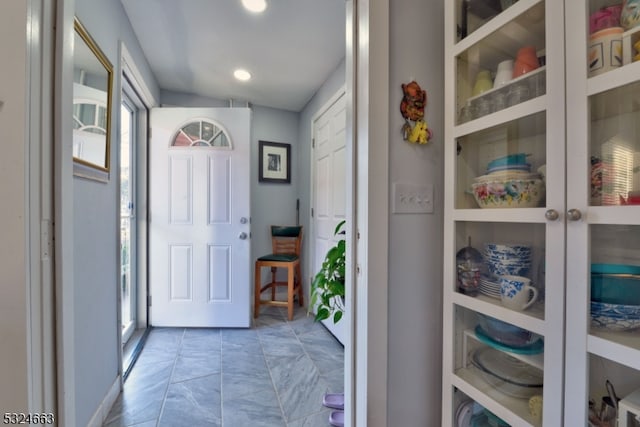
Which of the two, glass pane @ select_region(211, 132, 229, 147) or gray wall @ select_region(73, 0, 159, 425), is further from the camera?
glass pane @ select_region(211, 132, 229, 147)

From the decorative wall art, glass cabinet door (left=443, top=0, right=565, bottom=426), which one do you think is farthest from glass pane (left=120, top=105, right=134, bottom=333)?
glass cabinet door (left=443, top=0, right=565, bottom=426)

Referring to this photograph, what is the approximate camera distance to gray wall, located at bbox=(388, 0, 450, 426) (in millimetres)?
1064

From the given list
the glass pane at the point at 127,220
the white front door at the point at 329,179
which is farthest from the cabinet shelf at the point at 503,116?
the glass pane at the point at 127,220

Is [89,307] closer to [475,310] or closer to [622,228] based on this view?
[475,310]

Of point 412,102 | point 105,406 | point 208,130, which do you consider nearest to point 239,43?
point 208,130

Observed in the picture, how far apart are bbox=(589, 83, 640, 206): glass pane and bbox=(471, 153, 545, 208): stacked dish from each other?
0.13 meters

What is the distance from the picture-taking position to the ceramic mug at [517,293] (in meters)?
0.81

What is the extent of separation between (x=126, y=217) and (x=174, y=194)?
433 millimetres

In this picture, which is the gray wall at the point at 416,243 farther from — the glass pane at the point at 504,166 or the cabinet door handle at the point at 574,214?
the cabinet door handle at the point at 574,214

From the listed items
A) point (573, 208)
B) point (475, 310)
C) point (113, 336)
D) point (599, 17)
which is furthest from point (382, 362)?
point (113, 336)

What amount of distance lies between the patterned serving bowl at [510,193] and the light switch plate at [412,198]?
0.54 ft

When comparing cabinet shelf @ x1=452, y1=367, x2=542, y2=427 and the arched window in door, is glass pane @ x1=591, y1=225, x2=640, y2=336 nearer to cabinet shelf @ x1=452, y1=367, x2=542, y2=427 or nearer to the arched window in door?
cabinet shelf @ x1=452, y1=367, x2=542, y2=427

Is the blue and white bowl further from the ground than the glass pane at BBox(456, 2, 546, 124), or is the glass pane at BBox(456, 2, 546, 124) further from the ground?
the glass pane at BBox(456, 2, 546, 124)

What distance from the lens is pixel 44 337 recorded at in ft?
2.42
